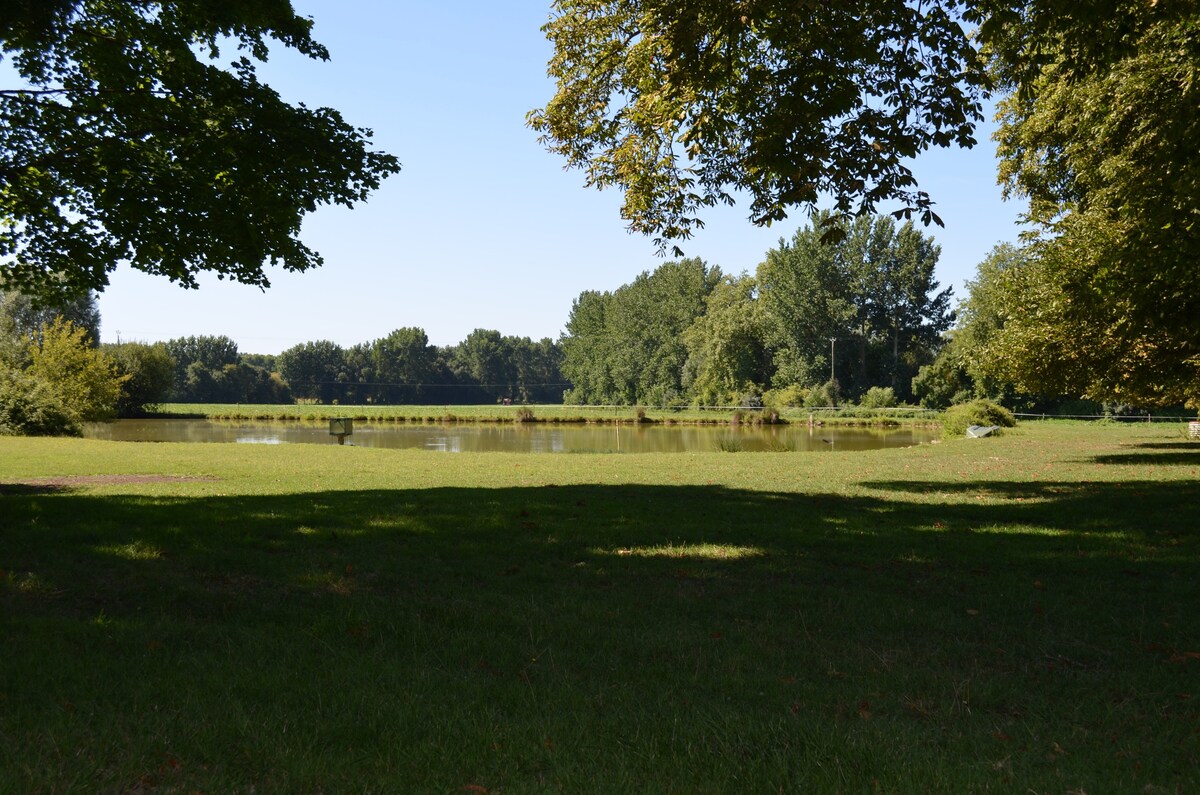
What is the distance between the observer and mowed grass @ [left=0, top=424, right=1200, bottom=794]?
3.70 m

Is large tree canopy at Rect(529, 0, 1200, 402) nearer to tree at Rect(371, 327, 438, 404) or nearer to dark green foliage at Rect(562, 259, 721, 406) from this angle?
dark green foliage at Rect(562, 259, 721, 406)

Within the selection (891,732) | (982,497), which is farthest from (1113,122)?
(891,732)

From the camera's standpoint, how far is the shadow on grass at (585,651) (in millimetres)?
3768

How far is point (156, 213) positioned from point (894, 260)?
3197 inches

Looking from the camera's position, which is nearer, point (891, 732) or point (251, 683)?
point (891, 732)

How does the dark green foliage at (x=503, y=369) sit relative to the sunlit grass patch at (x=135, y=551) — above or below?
above

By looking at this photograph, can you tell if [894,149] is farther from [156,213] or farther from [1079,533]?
[156,213]

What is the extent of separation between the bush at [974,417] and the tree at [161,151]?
35.2m

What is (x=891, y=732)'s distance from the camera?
412 cm

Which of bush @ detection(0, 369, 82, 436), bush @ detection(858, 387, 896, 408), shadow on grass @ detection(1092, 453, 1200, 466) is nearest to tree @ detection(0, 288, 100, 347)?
bush @ detection(0, 369, 82, 436)

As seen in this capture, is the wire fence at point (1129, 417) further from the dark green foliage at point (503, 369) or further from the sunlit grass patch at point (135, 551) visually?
the dark green foliage at point (503, 369)

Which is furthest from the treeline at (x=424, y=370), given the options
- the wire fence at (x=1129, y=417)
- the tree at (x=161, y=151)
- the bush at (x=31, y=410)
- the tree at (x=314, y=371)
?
the tree at (x=161, y=151)

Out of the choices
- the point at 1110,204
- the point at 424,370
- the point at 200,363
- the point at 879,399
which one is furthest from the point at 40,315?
the point at 1110,204

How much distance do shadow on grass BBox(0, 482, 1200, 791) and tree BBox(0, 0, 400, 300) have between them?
4686mm
